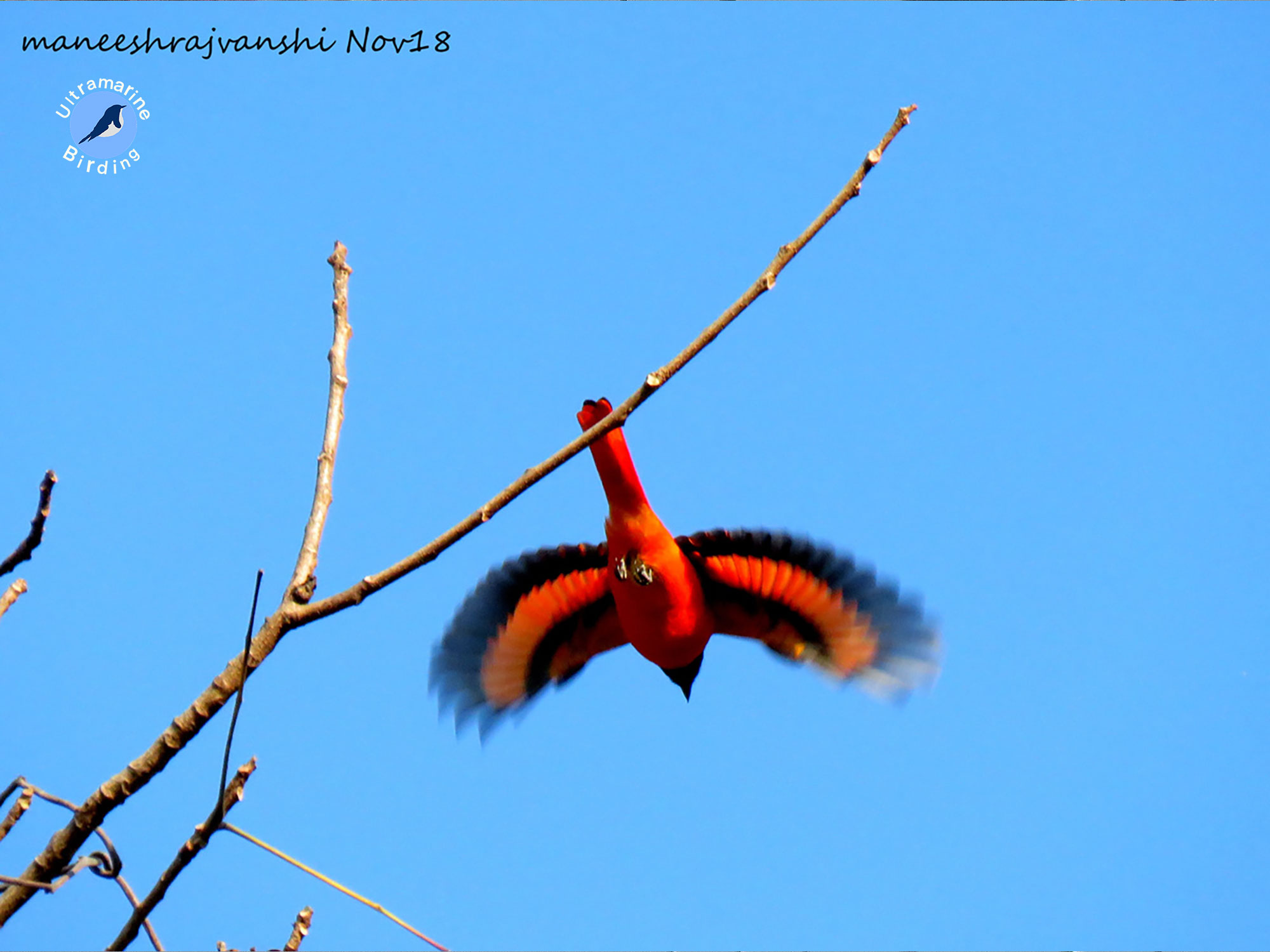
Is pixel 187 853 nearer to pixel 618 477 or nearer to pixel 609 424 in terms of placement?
pixel 609 424

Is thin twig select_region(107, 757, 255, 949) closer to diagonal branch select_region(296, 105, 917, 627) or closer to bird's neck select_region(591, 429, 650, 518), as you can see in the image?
diagonal branch select_region(296, 105, 917, 627)

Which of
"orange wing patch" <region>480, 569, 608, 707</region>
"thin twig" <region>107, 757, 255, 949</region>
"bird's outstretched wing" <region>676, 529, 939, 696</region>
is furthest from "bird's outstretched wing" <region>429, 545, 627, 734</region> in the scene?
"thin twig" <region>107, 757, 255, 949</region>

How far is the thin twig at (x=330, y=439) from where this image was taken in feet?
5.50

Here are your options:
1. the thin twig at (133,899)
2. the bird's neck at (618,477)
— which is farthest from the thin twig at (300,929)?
the bird's neck at (618,477)

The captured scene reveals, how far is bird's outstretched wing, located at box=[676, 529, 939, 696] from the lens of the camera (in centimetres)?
→ 429

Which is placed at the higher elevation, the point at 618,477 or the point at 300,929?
the point at 618,477

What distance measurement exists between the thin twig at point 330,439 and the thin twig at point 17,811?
505 mm

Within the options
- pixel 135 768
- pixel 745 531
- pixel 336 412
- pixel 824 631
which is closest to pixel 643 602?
pixel 745 531

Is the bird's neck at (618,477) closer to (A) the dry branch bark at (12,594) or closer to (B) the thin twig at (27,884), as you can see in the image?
(A) the dry branch bark at (12,594)

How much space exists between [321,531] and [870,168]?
1.06 meters

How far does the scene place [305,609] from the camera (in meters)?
1.64

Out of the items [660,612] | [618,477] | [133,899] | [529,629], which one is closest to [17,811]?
[133,899]

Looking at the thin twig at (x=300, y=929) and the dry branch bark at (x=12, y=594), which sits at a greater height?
the dry branch bark at (x=12, y=594)

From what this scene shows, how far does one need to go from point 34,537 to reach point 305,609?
45cm
